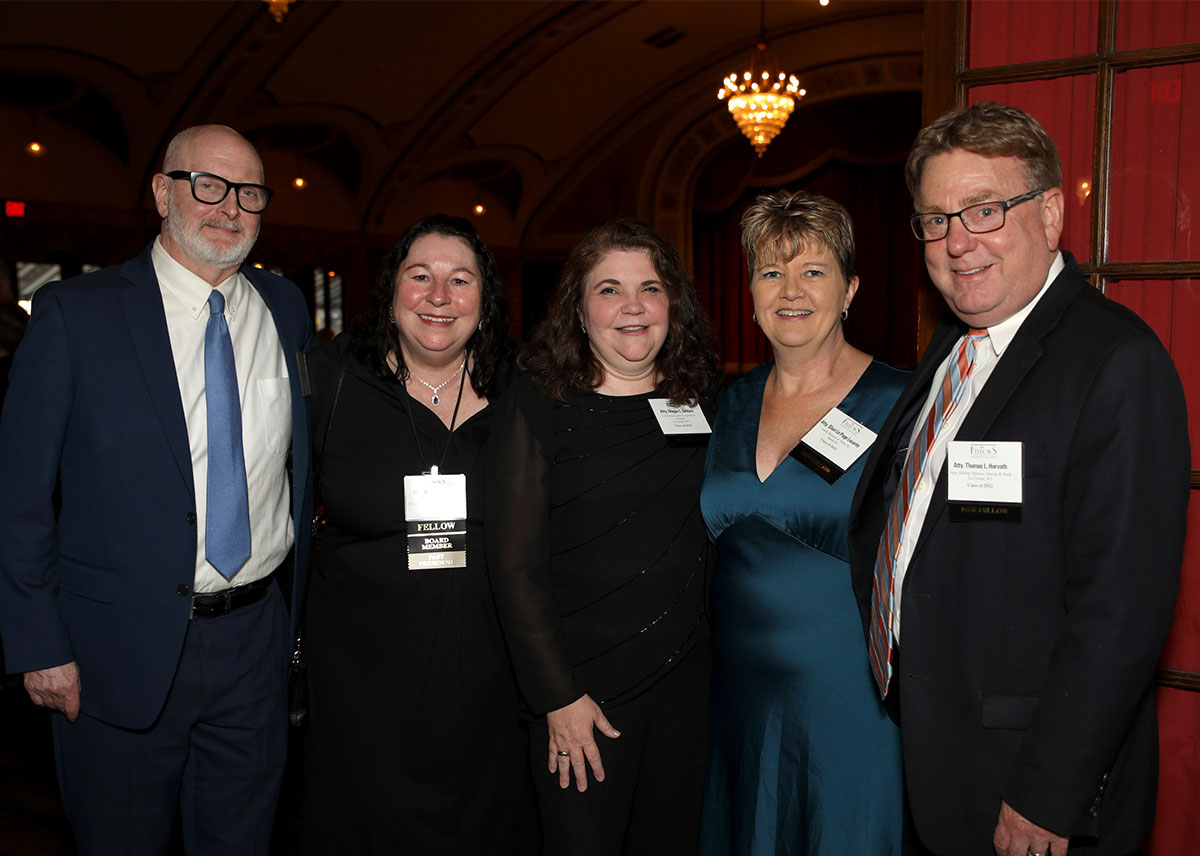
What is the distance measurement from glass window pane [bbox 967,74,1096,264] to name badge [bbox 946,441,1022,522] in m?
0.93

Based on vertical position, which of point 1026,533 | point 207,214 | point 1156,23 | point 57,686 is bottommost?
point 57,686

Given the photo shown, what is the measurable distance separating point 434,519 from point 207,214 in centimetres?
86

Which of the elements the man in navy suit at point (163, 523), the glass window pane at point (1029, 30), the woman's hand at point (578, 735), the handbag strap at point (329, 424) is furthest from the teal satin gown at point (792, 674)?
the man in navy suit at point (163, 523)

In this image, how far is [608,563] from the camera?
1.95 meters

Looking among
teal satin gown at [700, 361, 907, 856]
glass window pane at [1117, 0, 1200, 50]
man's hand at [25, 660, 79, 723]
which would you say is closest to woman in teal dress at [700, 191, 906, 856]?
teal satin gown at [700, 361, 907, 856]

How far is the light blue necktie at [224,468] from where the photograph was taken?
76.0 inches

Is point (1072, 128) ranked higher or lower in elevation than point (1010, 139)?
higher

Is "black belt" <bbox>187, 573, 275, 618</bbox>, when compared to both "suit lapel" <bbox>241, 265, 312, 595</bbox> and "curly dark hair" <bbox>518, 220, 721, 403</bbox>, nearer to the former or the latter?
"suit lapel" <bbox>241, 265, 312, 595</bbox>

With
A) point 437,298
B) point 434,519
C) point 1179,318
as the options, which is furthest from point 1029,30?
point 434,519

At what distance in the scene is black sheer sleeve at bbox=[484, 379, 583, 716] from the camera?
74.1 inches

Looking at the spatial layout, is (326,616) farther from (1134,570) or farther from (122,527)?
(1134,570)

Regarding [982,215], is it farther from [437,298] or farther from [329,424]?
[329,424]

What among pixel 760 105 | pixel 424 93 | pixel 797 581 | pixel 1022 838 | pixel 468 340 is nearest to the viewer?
pixel 1022 838

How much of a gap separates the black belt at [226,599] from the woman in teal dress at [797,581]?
1.04 meters
